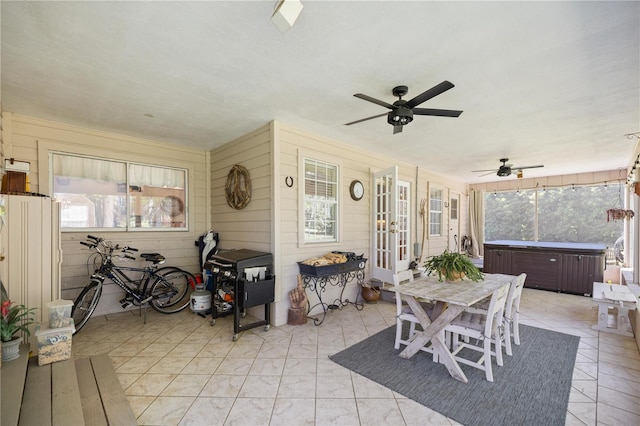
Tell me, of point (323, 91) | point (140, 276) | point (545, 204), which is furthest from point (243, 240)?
point (545, 204)

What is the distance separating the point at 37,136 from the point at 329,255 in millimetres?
4206

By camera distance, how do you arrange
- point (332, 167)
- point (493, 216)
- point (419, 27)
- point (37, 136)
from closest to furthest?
point (419, 27) → point (37, 136) → point (332, 167) → point (493, 216)

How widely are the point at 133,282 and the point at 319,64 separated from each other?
4.03m

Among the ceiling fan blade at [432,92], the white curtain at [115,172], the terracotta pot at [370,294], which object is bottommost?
the terracotta pot at [370,294]

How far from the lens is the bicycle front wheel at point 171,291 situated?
4.34 meters

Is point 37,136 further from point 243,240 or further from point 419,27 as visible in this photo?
point 419,27

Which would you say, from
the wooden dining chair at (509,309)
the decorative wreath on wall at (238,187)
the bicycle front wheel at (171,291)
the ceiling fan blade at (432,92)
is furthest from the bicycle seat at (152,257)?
the wooden dining chair at (509,309)

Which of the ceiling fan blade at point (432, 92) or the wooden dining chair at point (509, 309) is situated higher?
the ceiling fan blade at point (432, 92)

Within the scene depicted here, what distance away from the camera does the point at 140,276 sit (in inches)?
176

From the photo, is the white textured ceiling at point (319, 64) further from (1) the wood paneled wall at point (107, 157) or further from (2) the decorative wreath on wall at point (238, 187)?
(2) the decorative wreath on wall at point (238, 187)

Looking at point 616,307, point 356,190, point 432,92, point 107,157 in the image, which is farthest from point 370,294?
point 107,157

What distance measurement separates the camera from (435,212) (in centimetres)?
768

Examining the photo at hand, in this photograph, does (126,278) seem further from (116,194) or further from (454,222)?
(454,222)

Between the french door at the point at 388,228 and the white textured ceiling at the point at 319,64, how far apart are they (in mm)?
1297
